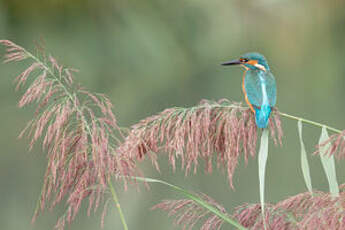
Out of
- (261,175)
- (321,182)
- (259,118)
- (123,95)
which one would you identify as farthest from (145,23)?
(261,175)

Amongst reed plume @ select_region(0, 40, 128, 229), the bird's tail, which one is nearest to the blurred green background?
the bird's tail

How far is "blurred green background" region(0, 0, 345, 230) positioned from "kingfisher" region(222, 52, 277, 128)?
157 centimetres

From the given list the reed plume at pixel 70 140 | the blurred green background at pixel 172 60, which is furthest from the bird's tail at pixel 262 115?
the blurred green background at pixel 172 60

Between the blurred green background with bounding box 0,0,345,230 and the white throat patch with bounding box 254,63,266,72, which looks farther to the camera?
the blurred green background with bounding box 0,0,345,230

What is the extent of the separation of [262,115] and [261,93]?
1.04 ft

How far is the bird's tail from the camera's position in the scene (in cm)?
152

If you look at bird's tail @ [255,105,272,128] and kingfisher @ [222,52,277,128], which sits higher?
kingfisher @ [222,52,277,128]

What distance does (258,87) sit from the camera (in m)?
1.97

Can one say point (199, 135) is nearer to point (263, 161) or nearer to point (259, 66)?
point (263, 161)


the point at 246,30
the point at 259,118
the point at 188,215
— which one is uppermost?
the point at 246,30

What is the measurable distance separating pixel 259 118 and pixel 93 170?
53cm

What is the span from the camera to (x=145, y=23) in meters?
4.15

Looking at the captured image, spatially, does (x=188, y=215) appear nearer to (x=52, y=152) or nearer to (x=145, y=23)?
(x=52, y=152)

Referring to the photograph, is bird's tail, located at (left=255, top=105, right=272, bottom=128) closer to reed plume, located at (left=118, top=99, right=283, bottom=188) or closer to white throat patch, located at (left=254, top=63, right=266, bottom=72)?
reed plume, located at (left=118, top=99, right=283, bottom=188)
